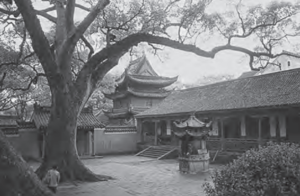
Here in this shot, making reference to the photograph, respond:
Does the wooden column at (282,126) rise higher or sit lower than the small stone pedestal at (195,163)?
higher

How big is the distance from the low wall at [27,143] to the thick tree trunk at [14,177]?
1592cm

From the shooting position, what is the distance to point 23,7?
9281 millimetres

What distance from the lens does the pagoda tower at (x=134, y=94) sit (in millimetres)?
28094

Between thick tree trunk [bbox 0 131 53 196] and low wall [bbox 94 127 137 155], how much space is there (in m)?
18.0

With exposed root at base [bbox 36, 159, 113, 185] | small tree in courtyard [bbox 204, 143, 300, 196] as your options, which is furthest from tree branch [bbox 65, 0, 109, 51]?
small tree in courtyard [bbox 204, 143, 300, 196]

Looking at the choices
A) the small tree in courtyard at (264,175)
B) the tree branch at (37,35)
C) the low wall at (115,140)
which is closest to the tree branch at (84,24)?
the tree branch at (37,35)

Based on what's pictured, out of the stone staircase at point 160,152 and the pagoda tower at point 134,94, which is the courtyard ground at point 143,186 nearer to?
the stone staircase at point 160,152

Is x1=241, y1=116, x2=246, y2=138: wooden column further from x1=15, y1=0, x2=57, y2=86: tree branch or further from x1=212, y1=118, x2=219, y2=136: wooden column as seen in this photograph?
x1=15, y1=0, x2=57, y2=86: tree branch

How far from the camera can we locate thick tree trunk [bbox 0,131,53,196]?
4.68 m

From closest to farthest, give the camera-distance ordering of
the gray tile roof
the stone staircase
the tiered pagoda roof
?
1. the gray tile roof
2. the stone staircase
3. the tiered pagoda roof

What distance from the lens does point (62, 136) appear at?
10.5 m

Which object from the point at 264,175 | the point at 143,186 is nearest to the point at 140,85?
the point at 143,186

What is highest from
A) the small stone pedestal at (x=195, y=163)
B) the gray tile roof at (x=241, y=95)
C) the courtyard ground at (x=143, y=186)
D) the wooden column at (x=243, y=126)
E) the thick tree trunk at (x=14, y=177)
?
the gray tile roof at (x=241, y=95)

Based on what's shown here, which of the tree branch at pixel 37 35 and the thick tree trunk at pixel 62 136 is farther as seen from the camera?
the thick tree trunk at pixel 62 136
